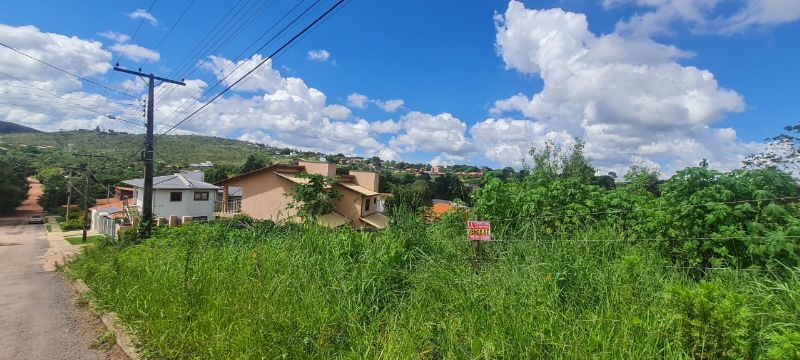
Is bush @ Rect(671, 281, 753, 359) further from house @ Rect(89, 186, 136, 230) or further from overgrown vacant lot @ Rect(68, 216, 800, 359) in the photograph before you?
house @ Rect(89, 186, 136, 230)

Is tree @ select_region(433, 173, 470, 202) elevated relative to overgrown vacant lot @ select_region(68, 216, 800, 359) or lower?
elevated

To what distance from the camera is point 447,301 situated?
3459 millimetres

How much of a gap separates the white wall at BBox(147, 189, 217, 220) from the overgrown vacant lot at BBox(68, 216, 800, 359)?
102ft

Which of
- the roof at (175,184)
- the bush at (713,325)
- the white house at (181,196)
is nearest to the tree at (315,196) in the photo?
the bush at (713,325)

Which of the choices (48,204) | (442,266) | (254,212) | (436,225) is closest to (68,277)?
(436,225)

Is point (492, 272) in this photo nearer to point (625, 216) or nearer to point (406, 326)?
point (406, 326)

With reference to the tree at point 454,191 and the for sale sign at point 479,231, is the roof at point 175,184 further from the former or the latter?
the for sale sign at point 479,231

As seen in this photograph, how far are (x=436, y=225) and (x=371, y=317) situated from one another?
2480 millimetres

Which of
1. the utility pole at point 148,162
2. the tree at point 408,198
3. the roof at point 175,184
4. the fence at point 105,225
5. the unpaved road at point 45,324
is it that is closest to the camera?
the unpaved road at point 45,324

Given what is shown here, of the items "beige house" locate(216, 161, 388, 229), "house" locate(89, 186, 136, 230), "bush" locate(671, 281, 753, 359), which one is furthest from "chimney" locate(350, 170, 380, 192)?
"house" locate(89, 186, 136, 230)

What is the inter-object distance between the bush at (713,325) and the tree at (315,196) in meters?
6.13

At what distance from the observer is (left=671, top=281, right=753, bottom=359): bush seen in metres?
2.12

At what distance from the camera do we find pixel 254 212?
24.9 meters

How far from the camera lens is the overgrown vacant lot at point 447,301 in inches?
95.7
